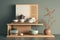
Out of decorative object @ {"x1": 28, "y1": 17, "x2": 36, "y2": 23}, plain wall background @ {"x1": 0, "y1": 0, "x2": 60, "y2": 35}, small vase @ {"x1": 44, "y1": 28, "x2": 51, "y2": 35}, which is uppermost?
plain wall background @ {"x1": 0, "y1": 0, "x2": 60, "y2": 35}

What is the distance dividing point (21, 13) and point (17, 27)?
0.24 m

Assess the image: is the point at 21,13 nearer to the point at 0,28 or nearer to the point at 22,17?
the point at 22,17

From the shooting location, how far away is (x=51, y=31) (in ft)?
9.03

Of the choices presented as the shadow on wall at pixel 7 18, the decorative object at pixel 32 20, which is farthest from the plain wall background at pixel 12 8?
the decorative object at pixel 32 20

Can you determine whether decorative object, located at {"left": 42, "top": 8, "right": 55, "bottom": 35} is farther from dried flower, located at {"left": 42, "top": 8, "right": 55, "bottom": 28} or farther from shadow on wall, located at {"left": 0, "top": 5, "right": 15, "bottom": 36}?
shadow on wall, located at {"left": 0, "top": 5, "right": 15, "bottom": 36}

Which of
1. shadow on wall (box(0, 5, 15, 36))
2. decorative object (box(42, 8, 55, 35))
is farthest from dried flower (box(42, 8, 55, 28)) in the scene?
shadow on wall (box(0, 5, 15, 36))

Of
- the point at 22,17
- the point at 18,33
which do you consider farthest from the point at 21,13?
Result: the point at 18,33

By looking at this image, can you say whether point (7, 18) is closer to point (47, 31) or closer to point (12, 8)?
point (12, 8)

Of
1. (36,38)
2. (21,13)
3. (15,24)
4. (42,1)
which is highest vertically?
(42,1)

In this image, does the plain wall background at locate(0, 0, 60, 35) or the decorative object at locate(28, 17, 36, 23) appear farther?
the plain wall background at locate(0, 0, 60, 35)

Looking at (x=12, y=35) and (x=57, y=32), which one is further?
(x=57, y=32)

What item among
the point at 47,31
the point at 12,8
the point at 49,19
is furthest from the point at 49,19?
the point at 12,8

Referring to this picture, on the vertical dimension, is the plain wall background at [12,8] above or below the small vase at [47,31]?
above

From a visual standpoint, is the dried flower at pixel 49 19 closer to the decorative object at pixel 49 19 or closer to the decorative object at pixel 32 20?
the decorative object at pixel 49 19
